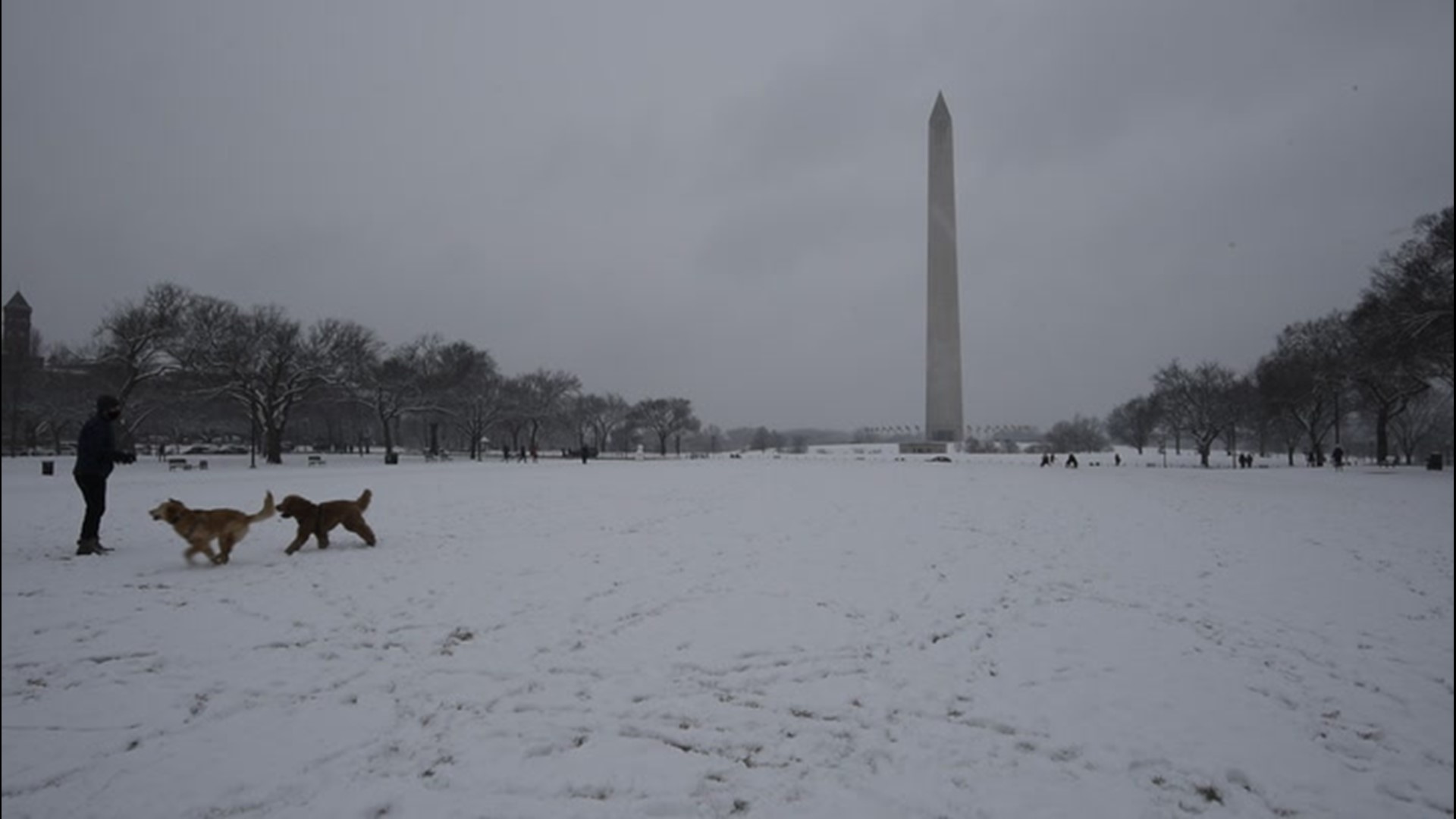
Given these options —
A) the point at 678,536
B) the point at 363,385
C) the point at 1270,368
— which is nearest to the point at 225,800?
the point at 678,536

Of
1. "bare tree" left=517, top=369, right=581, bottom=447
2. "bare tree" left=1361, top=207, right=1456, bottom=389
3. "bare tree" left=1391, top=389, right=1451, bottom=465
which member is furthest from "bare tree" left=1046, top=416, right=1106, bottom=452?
"bare tree" left=517, top=369, right=581, bottom=447

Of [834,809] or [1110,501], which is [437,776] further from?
[1110,501]

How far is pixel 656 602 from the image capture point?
6.65 metres

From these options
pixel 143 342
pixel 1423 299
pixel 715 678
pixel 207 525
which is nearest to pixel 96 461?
pixel 207 525

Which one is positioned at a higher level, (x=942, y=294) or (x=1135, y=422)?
(x=942, y=294)

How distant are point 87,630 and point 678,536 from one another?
7.13m

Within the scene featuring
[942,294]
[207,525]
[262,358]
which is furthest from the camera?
[942,294]

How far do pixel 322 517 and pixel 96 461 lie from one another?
2.61 meters

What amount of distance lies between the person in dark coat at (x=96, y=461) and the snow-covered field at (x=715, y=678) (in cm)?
38

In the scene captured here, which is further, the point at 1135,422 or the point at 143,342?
the point at 1135,422

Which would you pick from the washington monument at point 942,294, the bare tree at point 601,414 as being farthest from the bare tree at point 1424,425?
the bare tree at point 601,414

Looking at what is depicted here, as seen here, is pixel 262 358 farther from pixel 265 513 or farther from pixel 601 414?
pixel 601 414

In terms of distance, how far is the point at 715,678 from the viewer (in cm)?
479

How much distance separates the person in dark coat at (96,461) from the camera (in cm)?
775
